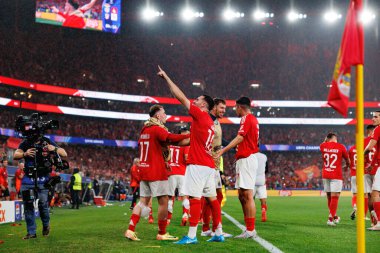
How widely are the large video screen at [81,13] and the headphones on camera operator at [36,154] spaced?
34.4 m

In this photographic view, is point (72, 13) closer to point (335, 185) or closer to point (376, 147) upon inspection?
point (335, 185)

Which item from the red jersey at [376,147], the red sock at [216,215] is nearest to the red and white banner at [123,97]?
the red jersey at [376,147]

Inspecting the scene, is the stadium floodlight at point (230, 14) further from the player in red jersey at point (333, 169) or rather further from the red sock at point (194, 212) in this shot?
the red sock at point (194, 212)

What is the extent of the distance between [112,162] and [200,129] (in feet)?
152

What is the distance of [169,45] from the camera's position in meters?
60.8

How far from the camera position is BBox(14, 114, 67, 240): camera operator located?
8320 millimetres

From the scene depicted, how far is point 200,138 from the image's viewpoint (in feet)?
24.1

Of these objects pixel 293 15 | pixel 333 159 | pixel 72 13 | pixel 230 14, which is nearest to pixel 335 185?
pixel 333 159

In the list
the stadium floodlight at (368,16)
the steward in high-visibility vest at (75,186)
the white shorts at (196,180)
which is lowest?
the steward in high-visibility vest at (75,186)

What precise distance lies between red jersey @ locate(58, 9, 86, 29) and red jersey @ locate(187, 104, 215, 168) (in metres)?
36.3

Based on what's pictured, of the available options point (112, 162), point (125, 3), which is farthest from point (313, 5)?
point (112, 162)

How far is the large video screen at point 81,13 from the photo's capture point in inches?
1587

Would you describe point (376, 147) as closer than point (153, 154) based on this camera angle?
No

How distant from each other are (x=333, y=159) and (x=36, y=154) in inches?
279
